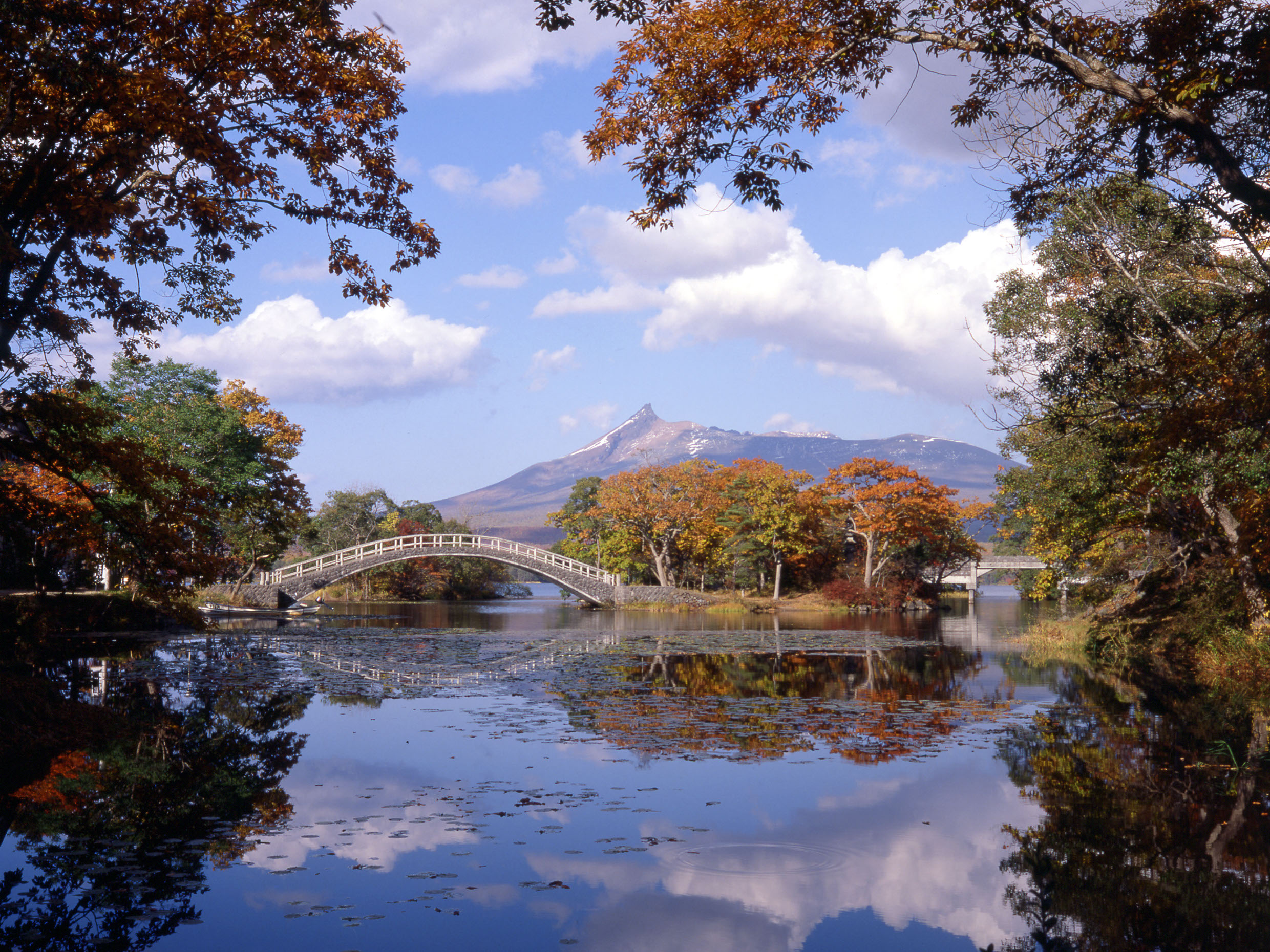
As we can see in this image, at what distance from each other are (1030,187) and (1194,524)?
33.5 feet

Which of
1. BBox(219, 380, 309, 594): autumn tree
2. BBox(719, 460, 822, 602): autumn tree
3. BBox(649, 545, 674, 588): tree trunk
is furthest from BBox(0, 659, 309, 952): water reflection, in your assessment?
BBox(649, 545, 674, 588): tree trunk

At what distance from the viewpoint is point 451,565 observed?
61.2 m

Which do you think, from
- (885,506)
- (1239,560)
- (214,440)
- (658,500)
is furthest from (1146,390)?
(658,500)

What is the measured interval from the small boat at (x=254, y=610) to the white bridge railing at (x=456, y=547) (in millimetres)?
3902

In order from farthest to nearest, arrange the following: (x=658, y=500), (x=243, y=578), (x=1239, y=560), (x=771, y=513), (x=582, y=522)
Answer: (x=582, y=522) → (x=658, y=500) → (x=771, y=513) → (x=243, y=578) → (x=1239, y=560)

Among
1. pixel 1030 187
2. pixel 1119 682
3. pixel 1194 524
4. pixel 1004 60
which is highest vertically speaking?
pixel 1004 60

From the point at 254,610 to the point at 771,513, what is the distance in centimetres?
2224

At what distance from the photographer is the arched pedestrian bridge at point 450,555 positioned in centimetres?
4088

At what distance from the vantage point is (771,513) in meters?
42.9

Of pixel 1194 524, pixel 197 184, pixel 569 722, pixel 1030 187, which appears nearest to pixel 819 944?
pixel 569 722

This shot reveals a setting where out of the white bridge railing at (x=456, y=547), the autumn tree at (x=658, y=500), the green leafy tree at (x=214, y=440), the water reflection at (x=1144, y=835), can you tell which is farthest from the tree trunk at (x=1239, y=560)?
the white bridge railing at (x=456, y=547)

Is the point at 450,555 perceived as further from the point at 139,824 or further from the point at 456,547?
the point at 139,824

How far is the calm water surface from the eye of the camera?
13.8ft

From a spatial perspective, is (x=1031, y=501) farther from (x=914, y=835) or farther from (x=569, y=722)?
(x=914, y=835)
